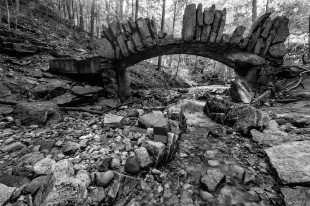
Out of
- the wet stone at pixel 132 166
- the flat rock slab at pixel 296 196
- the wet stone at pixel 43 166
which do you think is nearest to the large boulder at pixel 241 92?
the flat rock slab at pixel 296 196

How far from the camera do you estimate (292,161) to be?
6.47 feet

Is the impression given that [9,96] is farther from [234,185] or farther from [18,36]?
[234,185]

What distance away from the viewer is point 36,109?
2.92 m

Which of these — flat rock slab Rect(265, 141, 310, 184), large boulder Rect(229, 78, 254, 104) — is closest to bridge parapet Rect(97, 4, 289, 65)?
large boulder Rect(229, 78, 254, 104)

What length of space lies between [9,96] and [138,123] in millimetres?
3249

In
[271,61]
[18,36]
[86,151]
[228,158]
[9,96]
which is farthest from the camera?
[18,36]

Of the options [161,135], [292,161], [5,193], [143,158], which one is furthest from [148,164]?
[292,161]

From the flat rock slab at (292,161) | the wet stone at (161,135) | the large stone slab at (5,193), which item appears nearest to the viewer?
the large stone slab at (5,193)

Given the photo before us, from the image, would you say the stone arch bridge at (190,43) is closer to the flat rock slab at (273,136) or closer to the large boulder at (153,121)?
the large boulder at (153,121)

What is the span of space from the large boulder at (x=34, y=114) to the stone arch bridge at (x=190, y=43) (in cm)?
220

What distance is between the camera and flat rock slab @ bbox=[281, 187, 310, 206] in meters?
1.49

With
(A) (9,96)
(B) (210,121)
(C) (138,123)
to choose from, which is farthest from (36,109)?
(B) (210,121)

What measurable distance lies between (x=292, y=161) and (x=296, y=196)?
57cm

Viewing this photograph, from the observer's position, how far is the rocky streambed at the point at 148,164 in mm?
1510
